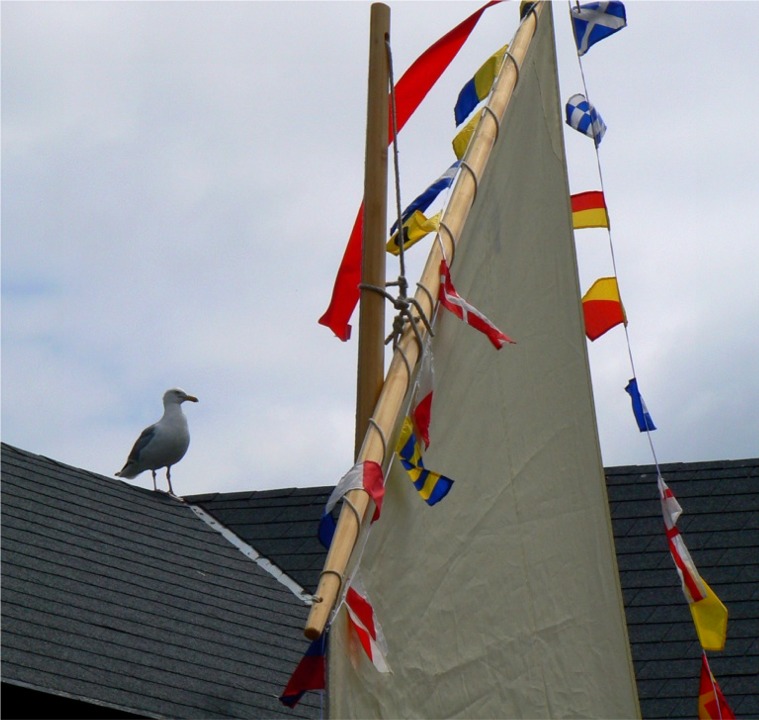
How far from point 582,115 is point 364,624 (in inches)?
109

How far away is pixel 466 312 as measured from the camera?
318 cm

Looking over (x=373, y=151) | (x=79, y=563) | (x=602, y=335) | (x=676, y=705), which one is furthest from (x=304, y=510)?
(x=373, y=151)

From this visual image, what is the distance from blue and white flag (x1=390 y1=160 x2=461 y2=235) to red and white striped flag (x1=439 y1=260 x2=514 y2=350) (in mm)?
440

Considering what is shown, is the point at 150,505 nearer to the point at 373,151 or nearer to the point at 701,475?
the point at 701,475

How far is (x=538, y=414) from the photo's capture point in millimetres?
3785

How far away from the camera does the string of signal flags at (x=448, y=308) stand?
101 inches

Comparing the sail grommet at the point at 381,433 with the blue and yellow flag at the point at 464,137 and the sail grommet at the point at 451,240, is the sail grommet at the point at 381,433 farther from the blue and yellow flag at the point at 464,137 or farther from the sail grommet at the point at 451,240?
the blue and yellow flag at the point at 464,137

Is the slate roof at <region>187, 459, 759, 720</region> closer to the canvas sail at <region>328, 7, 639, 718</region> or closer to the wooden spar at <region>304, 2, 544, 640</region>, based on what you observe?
the canvas sail at <region>328, 7, 639, 718</region>

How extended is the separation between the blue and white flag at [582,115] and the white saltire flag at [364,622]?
8.81 ft

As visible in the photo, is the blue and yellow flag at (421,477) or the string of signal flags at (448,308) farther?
the blue and yellow flag at (421,477)

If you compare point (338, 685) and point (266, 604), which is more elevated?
point (266, 604)

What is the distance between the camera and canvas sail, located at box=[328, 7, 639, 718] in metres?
2.87

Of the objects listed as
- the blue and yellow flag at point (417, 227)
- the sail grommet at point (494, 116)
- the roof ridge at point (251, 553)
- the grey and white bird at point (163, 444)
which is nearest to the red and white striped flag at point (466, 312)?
the blue and yellow flag at point (417, 227)

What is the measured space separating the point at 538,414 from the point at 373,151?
1021mm
